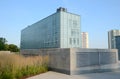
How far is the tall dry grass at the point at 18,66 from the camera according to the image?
955 centimetres

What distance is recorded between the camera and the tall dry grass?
31.3 ft

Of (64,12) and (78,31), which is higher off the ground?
(64,12)

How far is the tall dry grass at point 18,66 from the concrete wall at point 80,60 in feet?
3.75

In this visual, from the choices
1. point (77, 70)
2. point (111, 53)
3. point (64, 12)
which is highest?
point (64, 12)

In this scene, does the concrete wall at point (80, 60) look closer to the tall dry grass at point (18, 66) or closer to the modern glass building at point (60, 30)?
the tall dry grass at point (18, 66)

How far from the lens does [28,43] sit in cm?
5197

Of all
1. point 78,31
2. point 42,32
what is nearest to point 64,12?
point 78,31

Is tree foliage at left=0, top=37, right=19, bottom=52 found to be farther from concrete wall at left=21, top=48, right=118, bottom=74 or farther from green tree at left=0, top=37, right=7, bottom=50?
concrete wall at left=21, top=48, right=118, bottom=74

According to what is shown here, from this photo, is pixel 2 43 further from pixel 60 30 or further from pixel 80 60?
pixel 80 60

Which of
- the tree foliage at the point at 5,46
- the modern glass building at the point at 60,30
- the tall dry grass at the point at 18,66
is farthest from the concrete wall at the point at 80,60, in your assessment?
the tree foliage at the point at 5,46

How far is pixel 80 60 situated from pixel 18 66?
418 centimetres

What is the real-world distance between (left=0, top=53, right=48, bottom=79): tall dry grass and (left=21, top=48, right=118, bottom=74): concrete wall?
3.75 feet

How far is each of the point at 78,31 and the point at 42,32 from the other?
9.37m

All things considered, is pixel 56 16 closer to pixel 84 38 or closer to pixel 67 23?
pixel 67 23
